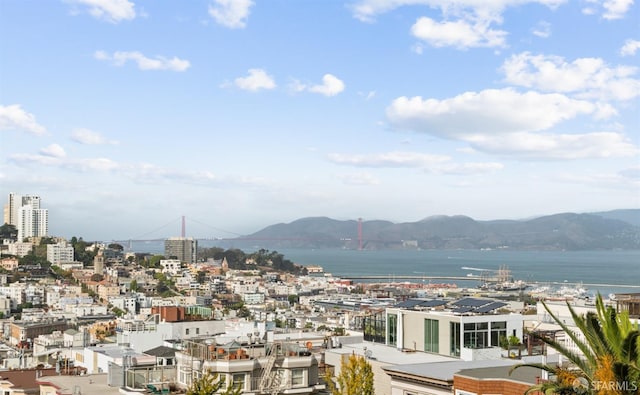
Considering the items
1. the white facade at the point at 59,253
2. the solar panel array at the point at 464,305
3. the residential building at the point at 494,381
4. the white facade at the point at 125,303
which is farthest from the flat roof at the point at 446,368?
the white facade at the point at 59,253

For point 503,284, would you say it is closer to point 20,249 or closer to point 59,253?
point 59,253

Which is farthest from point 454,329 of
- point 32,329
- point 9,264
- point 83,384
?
point 9,264

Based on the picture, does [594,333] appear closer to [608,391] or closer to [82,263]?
[608,391]

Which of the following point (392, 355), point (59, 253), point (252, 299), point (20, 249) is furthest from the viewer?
point (20, 249)

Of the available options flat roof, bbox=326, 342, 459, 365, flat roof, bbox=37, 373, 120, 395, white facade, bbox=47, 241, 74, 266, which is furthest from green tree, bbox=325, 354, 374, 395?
white facade, bbox=47, 241, 74, 266

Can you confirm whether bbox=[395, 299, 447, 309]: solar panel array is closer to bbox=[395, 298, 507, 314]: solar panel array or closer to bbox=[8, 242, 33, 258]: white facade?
bbox=[395, 298, 507, 314]: solar panel array

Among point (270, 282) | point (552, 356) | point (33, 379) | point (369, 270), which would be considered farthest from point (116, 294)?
point (369, 270)
